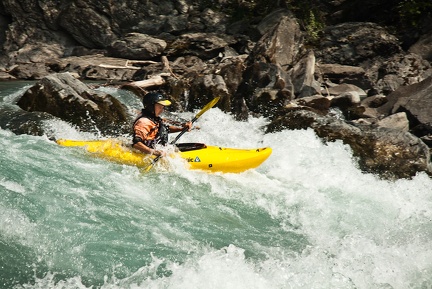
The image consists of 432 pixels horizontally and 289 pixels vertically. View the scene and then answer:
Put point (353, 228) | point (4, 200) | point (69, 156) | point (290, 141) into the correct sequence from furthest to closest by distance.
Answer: point (290, 141) → point (69, 156) → point (353, 228) → point (4, 200)

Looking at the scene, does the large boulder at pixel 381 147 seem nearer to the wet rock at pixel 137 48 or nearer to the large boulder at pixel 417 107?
the large boulder at pixel 417 107

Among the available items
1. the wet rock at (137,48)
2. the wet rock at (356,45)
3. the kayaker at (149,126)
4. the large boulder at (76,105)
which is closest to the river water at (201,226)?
the kayaker at (149,126)

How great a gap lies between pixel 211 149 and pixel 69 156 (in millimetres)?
1655

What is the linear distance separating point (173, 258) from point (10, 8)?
51.1 feet

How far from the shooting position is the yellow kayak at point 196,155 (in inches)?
237

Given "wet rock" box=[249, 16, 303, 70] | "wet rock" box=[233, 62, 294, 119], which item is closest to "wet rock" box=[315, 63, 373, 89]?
"wet rock" box=[249, 16, 303, 70]

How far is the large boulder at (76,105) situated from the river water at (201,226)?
136 centimetres

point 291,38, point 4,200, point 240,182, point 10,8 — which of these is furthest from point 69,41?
point 4,200

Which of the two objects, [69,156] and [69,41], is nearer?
[69,156]

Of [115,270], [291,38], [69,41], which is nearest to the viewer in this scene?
[115,270]

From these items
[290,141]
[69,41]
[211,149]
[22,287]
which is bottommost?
[69,41]

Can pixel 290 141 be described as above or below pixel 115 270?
below

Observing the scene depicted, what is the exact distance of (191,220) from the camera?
187 inches

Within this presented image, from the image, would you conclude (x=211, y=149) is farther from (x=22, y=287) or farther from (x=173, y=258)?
(x=22, y=287)
